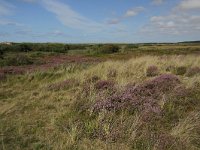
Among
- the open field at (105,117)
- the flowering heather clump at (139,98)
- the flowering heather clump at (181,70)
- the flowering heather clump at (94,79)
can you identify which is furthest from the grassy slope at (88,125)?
the flowering heather clump at (181,70)

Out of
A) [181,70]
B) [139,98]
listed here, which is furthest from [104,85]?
[181,70]

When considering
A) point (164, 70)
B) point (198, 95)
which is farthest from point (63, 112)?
point (164, 70)

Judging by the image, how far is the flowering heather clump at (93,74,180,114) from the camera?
7.48 m

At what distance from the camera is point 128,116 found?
7.18 meters

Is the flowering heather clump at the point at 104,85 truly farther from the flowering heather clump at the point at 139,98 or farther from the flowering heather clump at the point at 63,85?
the flowering heather clump at the point at 63,85

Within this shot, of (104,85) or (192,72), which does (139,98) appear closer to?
(104,85)

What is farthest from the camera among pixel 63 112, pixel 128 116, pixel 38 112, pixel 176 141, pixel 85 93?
pixel 85 93

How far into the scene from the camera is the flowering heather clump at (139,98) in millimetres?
7480

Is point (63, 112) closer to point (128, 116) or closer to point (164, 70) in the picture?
point (128, 116)

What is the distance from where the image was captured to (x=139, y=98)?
26.7 feet

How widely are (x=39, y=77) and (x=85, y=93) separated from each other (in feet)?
21.2

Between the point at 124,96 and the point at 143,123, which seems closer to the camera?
the point at 143,123

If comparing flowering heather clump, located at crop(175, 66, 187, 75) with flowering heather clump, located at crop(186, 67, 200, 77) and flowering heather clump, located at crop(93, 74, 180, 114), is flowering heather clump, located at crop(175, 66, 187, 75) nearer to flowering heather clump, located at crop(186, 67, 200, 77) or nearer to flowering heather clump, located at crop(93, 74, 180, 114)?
flowering heather clump, located at crop(186, 67, 200, 77)

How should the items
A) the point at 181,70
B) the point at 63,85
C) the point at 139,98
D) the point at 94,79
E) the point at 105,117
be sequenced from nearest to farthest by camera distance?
the point at 105,117 < the point at 139,98 < the point at 63,85 < the point at 94,79 < the point at 181,70
